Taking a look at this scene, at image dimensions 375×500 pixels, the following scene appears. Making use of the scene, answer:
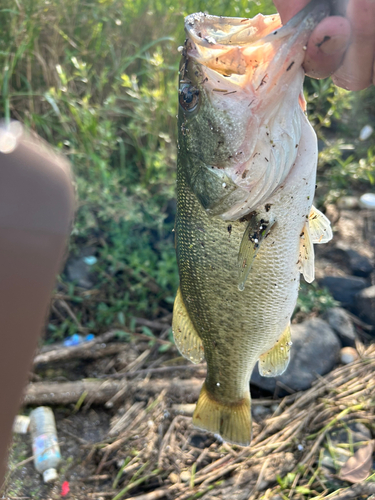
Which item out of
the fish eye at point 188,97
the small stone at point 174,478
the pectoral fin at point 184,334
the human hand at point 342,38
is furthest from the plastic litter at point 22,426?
the human hand at point 342,38

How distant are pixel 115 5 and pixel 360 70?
3.35m

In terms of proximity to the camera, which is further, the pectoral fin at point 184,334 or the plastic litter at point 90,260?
the plastic litter at point 90,260

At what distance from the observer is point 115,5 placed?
3852 millimetres

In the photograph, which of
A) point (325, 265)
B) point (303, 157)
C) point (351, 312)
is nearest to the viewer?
point (303, 157)

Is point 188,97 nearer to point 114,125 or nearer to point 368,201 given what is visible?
point 114,125

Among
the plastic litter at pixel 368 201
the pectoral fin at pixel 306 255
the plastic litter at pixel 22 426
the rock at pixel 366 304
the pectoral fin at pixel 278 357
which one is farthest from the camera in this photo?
the plastic litter at pixel 368 201

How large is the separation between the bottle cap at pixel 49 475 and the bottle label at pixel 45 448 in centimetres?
7

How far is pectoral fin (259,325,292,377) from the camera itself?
5.61 feet

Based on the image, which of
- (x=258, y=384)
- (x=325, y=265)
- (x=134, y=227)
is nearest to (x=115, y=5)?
(x=134, y=227)

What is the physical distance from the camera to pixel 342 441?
2264mm

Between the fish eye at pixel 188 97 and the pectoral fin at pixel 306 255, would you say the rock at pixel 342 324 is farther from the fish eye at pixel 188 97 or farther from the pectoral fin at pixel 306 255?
the fish eye at pixel 188 97

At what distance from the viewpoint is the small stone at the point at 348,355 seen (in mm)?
2709

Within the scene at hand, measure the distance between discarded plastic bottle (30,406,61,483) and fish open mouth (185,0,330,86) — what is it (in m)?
2.15

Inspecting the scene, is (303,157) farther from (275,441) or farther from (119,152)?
(119,152)
